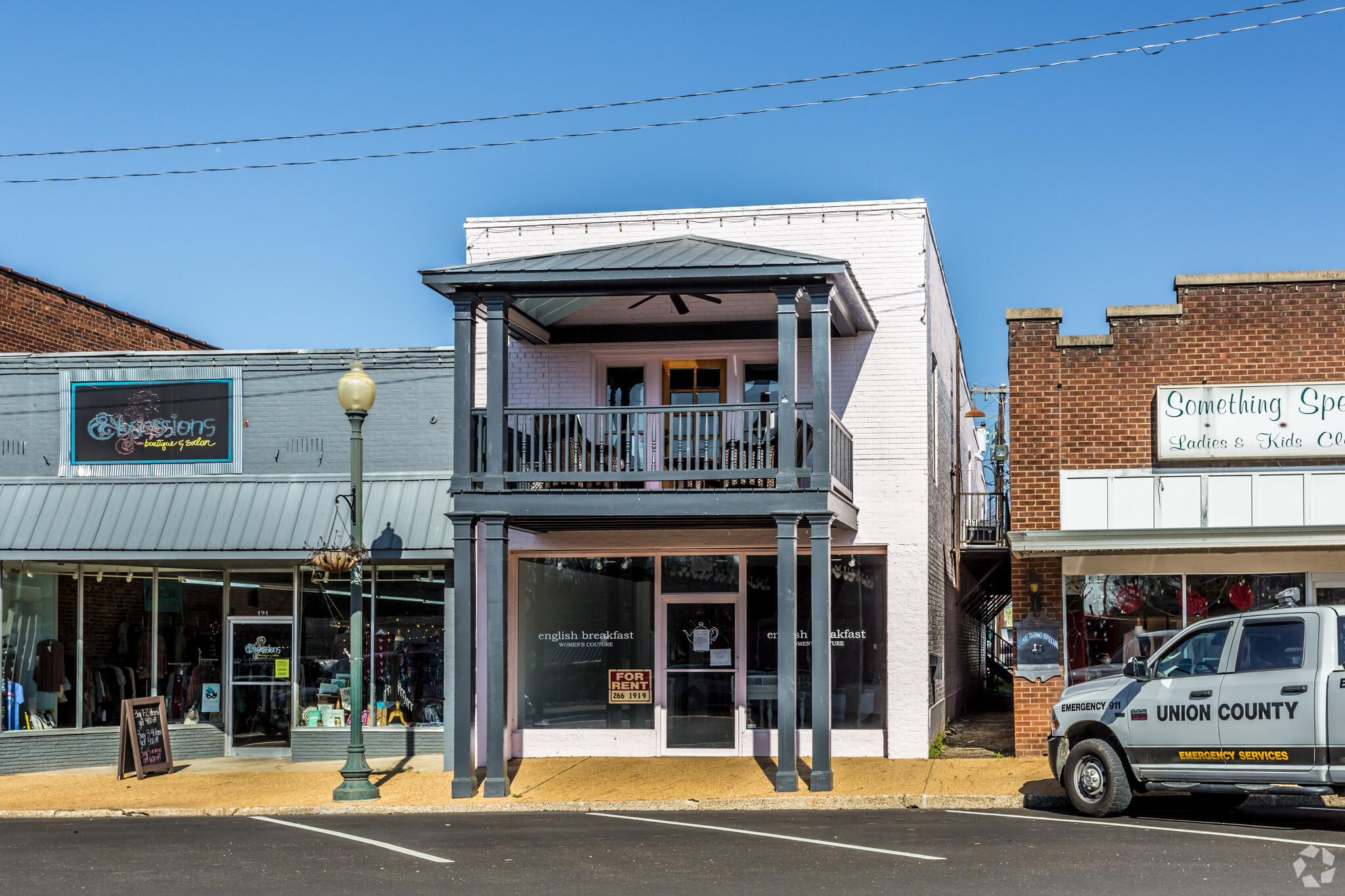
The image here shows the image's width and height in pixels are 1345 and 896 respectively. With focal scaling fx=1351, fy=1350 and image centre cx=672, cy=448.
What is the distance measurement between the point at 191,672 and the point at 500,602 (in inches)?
252

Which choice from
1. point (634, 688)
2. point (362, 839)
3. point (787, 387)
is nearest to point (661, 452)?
point (787, 387)


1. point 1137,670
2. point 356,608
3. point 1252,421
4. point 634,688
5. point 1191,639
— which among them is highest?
point 1252,421

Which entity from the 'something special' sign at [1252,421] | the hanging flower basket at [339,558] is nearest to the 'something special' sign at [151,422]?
the hanging flower basket at [339,558]

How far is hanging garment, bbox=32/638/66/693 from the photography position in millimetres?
17828

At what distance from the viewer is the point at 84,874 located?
33.6ft

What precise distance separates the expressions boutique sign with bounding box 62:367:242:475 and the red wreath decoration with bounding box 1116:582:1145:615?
1143 centimetres

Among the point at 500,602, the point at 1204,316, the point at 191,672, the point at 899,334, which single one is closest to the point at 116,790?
the point at 191,672

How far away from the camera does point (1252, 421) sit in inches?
632

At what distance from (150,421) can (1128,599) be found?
12833 mm

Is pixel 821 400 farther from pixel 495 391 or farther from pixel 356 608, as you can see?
pixel 356 608

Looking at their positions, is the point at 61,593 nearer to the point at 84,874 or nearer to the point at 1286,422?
the point at 84,874

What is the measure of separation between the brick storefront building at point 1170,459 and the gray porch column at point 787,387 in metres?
3.03

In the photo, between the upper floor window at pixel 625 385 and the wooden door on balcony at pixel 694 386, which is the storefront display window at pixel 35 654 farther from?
the wooden door on balcony at pixel 694 386

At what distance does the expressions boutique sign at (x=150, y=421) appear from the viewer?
59.3 feet
